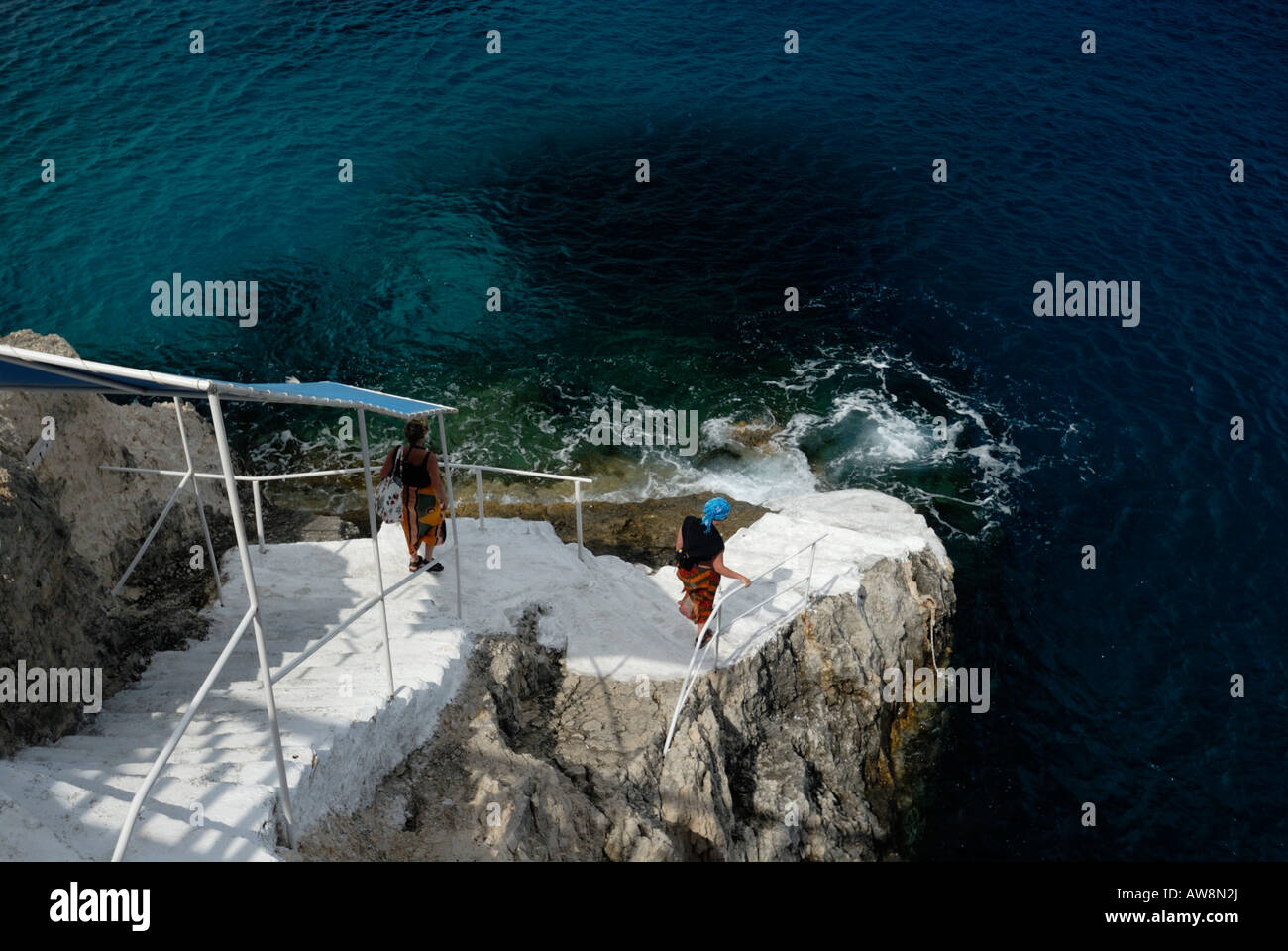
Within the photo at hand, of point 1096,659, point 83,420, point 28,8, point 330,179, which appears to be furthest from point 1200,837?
point 28,8

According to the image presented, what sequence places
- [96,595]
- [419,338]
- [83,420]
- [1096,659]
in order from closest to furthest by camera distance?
[96,595] < [83,420] < [1096,659] < [419,338]

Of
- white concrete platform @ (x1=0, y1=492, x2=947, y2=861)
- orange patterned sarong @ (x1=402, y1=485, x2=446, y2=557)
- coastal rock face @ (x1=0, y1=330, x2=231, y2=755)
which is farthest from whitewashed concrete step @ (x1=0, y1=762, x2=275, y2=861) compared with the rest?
orange patterned sarong @ (x1=402, y1=485, x2=446, y2=557)

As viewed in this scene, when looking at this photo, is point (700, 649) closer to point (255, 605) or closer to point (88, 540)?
point (255, 605)

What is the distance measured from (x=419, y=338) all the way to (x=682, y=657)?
15151 mm

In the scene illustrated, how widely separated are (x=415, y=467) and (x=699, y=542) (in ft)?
11.8

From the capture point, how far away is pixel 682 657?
1324 cm

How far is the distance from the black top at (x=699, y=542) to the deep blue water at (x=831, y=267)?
18.8 feet

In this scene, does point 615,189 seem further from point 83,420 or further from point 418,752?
point 418,752

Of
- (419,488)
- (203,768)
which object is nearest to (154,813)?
(203,768)

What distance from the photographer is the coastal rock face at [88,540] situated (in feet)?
32.0

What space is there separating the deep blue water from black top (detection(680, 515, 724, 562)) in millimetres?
5734

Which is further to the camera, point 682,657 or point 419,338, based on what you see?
point 419,338

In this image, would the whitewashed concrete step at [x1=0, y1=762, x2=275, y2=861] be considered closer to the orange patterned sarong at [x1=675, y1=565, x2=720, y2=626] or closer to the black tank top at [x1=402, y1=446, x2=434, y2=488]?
the black tank top at [x1=402, y1=446, x2=434, y2=488]

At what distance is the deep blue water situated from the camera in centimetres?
1831
